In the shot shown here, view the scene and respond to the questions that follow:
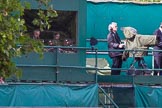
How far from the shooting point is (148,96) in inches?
663

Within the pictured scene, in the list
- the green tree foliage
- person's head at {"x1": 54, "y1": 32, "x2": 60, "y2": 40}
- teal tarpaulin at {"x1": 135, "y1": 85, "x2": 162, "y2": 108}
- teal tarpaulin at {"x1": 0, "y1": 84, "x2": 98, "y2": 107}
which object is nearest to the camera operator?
teal tarpaulin at {"x1": 135, "y1": 85, "x2": 162, "y2": 108}

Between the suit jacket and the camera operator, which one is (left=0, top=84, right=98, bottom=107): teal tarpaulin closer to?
the suit jacket

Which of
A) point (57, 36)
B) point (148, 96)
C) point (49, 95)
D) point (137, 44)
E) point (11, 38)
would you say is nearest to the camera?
point (11, 38)

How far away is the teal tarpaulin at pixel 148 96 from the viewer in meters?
16.8

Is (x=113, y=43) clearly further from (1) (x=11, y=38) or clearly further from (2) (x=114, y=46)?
(1) (x=11, y=38)

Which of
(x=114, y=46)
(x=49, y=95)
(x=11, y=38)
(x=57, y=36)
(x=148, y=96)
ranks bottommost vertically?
(x=148, y=96)

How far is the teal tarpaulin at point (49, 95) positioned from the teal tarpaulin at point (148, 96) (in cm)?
132

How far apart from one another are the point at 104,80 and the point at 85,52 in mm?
1064

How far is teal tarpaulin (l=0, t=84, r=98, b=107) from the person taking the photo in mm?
15711

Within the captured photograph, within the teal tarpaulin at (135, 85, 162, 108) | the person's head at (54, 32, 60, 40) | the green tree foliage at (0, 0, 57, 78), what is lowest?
the teal tarpaulin at (135, 85, 162, 108)

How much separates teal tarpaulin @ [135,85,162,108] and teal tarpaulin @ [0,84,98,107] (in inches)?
51.8

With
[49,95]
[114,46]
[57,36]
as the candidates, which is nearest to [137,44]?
[114,46]

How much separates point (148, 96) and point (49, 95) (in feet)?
9.69

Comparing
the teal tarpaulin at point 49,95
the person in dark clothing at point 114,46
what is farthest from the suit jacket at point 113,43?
the teal tarpaulin at point 49,95
